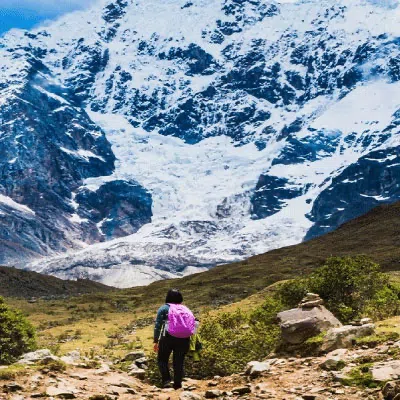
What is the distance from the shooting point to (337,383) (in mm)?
17250

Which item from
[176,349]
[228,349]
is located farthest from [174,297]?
[228,349]

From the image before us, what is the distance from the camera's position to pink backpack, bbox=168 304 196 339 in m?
20.0

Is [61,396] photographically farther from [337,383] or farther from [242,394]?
[337,383]

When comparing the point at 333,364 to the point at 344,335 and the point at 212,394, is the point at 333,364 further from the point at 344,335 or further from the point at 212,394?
the point at 212,394

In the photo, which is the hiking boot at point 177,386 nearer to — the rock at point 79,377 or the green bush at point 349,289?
the rock at point 79,377

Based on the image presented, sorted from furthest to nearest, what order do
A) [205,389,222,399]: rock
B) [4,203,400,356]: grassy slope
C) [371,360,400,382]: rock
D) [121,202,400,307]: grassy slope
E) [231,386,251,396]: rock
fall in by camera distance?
[121,202,400,307]: grassy slope, [4,203,400,356]: grassy slope, [205,389,222,399]: rock, [231,386,251,396]: rock, [371,360,400,382]: rock

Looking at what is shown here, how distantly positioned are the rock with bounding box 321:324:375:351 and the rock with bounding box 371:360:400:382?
3.83 metres

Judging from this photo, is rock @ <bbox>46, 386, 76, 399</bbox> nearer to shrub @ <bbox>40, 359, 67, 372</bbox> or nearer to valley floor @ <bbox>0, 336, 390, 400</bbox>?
valley floor @ <bbox>0, 336, 390, 400</bbox>

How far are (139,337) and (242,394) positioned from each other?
48541 millimetres

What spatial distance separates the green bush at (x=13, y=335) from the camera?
3369 centimetres

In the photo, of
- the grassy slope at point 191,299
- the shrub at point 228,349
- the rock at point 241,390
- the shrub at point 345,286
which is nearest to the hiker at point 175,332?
the rock at point 241,390

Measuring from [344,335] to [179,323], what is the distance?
5427 mm

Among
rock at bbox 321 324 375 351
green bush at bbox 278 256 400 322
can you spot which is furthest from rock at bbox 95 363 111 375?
green bush at bbox 278 256 400 322

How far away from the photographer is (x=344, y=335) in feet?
71.1
